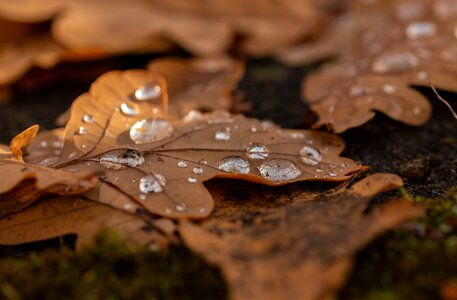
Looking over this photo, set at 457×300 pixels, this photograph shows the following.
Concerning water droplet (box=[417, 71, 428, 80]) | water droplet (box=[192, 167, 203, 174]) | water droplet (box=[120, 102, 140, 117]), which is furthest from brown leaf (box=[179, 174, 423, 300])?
water droplet (box=[417, 71, 428, 80])

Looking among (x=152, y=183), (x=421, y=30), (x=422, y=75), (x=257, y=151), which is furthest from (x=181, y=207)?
(x=421, y=30)

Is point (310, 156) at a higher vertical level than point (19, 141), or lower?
lower

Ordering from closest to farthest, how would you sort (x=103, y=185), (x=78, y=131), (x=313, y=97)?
(x=103, y=185)
(x=78, y=131)
(x=313, y=97)

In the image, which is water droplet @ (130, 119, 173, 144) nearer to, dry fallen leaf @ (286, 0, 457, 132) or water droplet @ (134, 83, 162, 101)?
water droplet @ (134, 83, 162, 101)

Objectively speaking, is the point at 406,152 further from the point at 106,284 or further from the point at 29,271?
the point at 29,271

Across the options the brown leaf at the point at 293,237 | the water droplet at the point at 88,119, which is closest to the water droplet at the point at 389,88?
the brown leaf at the point at 293,237

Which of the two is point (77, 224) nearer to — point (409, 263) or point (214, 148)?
point (214, 148)

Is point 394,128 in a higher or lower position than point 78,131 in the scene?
lower

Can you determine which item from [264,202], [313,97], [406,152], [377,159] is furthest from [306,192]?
[313,97]
